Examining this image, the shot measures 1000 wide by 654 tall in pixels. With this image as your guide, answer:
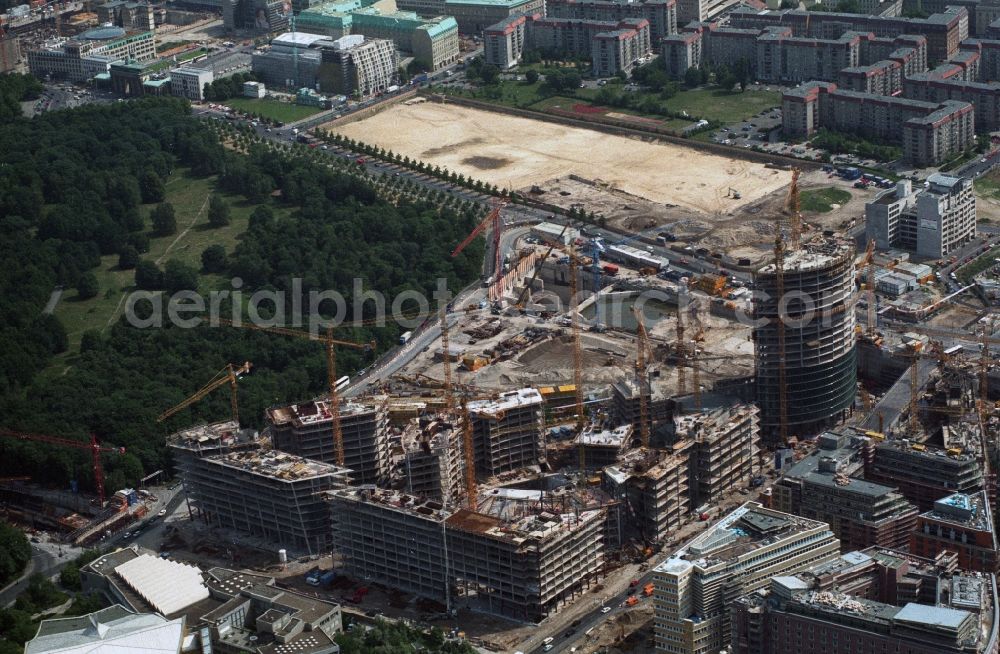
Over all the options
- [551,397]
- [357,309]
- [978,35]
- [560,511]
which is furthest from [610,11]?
[560,511]

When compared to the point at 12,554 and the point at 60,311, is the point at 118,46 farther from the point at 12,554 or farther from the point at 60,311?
the point at 12,554

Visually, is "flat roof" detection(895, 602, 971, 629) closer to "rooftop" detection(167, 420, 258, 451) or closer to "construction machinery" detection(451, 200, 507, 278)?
"rooftop" detection(167, 420, 258, 451)

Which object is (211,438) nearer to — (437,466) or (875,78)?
(437,466)

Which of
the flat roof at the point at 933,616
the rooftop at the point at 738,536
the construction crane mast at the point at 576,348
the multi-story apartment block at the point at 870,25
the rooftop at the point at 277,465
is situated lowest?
the construction crane mast at the point at 576,348

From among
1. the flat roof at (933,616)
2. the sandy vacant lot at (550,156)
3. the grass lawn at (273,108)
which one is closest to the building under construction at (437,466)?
the flat roof at (933,616)

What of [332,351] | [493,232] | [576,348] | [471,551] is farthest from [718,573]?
[493,232]

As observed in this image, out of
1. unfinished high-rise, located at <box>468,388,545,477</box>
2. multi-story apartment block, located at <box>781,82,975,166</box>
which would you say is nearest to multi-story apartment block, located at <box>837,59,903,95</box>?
multi-story apartment block, located at <box>781,82,975,166</box>

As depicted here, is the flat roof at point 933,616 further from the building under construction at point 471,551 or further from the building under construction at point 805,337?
the building under construction at point 805,337
